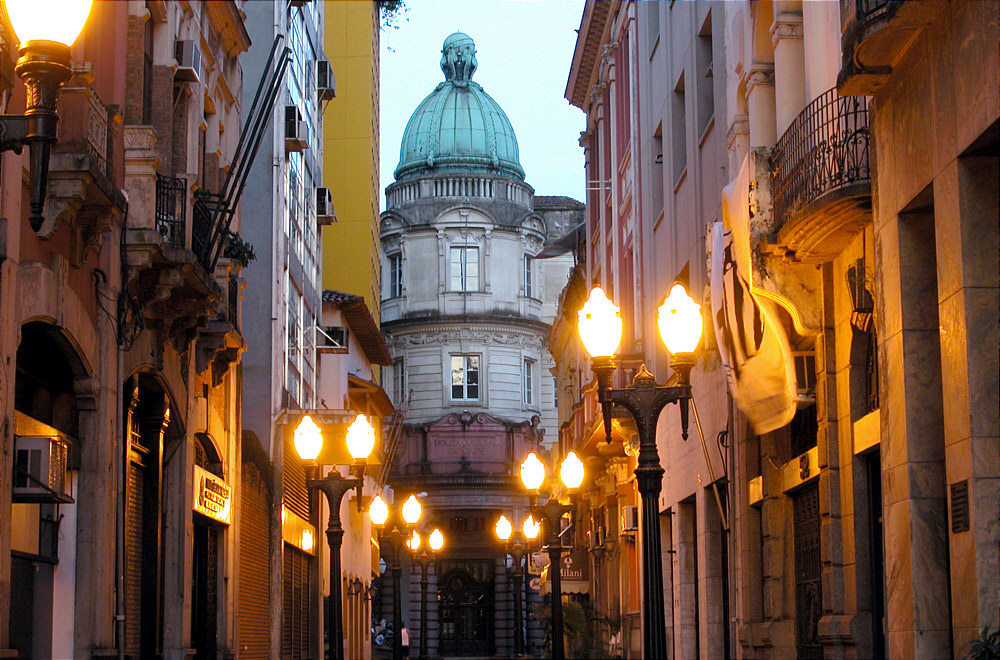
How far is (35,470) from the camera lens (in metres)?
13.7

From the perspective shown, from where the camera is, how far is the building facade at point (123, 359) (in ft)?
47.5

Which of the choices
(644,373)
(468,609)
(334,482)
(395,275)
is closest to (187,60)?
(334,482)

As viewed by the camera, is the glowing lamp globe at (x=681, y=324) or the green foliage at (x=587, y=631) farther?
the green foliage at (x=587, y=631)

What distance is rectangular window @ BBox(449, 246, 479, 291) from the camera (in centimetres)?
7350

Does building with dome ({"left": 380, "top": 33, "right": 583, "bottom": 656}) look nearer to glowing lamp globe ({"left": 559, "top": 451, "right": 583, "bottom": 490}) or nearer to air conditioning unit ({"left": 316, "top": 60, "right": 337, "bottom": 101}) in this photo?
air conditioning unit ({"left": 316, "top": 60, "right": 337, "bottom": 101})

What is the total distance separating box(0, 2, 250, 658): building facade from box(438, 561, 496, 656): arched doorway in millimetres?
48162

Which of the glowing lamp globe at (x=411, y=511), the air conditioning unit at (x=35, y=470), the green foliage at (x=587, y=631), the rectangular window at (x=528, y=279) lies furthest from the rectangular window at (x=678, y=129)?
the rectangular window at (x=528, y=279)

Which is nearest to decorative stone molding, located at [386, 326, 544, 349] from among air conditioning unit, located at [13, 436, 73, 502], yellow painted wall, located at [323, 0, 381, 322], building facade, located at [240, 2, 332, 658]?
yellow painted wall, located at [323, 0, 381, 322]

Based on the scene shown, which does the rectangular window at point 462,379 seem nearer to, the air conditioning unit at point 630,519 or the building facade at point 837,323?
the air conditioning unit at point 630,519

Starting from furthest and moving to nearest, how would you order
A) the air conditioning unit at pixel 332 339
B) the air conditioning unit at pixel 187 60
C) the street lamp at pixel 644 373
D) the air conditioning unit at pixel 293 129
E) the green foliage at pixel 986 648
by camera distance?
the air conditioning unit at pixel 332 339 → the air conditioning unit at pixel 293 129 → the air conditioning unit at pixel 187 60 → the street lamp at pixel 644 373 → the green foliage at pixel 986 648

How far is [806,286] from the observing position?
16031mm

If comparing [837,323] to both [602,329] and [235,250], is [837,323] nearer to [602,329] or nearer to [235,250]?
[602,329]

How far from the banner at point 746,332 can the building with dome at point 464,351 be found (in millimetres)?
52453

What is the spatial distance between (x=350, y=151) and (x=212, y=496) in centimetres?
3212
